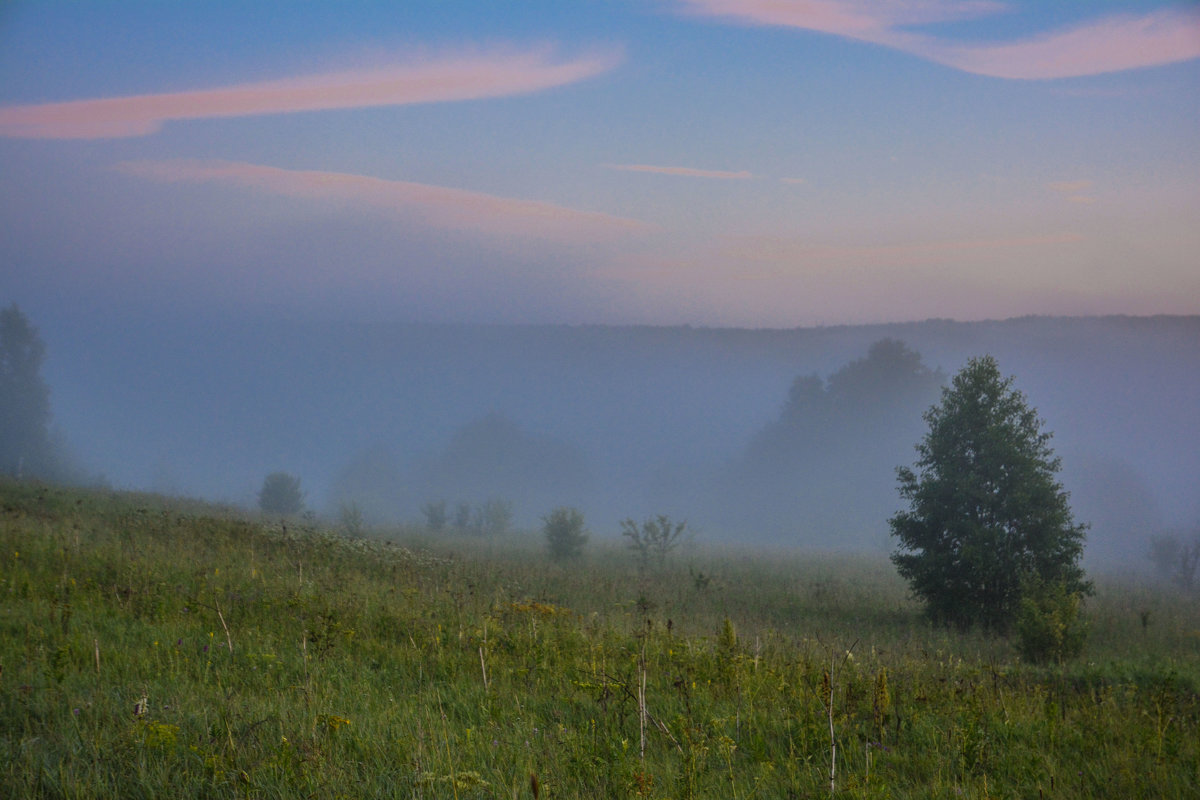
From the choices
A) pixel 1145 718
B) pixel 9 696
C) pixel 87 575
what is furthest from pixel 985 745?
pixel 87 575

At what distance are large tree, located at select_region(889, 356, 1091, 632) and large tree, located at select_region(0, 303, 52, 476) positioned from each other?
61.1 m

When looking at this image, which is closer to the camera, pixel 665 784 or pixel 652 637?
pixel 665 784

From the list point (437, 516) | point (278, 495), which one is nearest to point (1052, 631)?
point (437, 516)

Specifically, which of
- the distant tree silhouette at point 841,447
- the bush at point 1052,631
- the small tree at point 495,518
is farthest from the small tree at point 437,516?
the distant tree silhouette at point 841,447

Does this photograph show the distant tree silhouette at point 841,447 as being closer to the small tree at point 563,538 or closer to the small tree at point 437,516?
the small tree at point 437,516

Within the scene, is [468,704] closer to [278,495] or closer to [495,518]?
[278,495]

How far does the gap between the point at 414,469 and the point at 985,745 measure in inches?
4413

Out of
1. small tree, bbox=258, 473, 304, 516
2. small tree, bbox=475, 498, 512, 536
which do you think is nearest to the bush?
small tree, bbox=475, 498, 512, 536

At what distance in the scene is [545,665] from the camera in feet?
23.0

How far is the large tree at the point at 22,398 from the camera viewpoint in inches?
2087

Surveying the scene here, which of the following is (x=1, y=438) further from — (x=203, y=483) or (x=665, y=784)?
(x=203, y=483)

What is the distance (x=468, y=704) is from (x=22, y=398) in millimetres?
66512

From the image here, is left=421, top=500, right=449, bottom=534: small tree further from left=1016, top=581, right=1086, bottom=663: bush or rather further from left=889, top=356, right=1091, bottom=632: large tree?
left=1016, top=581, right=1086, bottom=663: bush

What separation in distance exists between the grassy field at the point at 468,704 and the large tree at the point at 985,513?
4.87 metres
